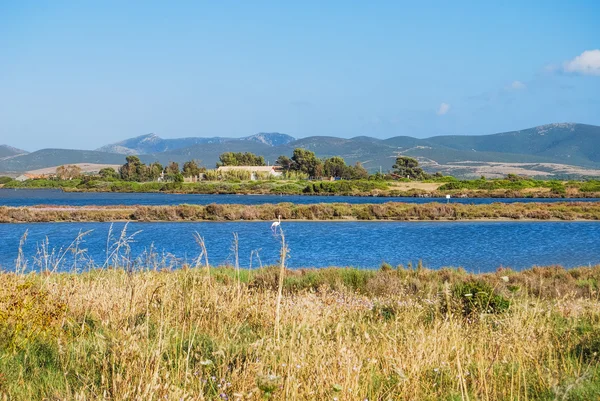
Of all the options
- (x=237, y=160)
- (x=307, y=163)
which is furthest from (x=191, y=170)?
(x=237, y=160)

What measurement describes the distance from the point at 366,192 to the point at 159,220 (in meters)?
42.9

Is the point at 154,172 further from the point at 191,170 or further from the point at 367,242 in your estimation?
the point at 367,242

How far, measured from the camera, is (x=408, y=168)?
420 feet

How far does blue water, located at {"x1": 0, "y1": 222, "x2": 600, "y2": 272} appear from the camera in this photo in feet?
67.7

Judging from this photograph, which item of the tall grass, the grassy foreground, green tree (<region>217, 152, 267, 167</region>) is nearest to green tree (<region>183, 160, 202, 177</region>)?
green tree (<region>217, 152, 267, 167</region>)

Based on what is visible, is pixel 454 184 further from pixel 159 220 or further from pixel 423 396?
pixel 423 396

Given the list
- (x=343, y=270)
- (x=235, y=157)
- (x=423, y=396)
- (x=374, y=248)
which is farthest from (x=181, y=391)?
(x=235, y=157)

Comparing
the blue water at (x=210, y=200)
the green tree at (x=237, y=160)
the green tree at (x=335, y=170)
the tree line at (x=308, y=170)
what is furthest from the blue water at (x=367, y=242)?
the green tree at (x=237, y=160)

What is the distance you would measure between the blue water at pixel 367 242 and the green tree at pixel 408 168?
298 ft

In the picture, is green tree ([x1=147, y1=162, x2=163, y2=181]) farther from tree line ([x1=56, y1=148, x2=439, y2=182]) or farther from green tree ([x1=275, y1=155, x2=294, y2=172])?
green tree ([x1=275, y1=155, x2=294, y2=172])

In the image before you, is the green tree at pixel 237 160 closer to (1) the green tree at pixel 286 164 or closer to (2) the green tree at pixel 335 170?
(1) the green tree at pixel 286 164

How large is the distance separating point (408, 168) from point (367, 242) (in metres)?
103

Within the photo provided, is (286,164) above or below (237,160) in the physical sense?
below

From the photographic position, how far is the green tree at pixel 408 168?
12669 cm
